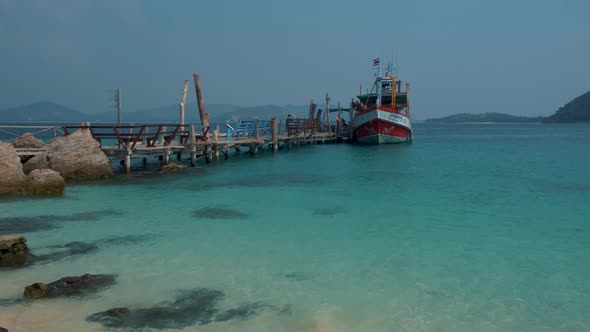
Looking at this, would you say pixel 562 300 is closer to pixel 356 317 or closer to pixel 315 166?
pixel 356 317

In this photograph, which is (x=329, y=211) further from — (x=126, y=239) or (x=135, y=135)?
(x=135, y=135)

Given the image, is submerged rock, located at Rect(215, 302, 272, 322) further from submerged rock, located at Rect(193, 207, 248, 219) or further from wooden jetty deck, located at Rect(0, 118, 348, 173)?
wooden jetty deck, located at Rect(0, 118, 348, 173)

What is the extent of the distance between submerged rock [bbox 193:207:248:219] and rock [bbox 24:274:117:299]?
497 centimetres

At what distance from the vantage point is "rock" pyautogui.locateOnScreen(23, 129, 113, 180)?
59.3 feet

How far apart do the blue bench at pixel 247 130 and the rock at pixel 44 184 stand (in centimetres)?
1345

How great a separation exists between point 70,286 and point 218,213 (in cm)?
614

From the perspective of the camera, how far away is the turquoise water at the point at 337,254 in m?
6.60

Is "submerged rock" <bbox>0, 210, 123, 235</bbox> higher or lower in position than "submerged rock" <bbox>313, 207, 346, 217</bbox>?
higher

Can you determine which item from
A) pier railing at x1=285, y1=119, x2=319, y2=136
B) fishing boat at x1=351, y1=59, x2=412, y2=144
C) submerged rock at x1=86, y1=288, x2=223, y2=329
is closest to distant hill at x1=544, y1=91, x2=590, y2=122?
fishing boat at x1=351, y1=59, x2=412, y2=144

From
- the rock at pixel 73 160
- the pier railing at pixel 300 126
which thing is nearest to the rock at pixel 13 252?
the rock at pixel 73 160

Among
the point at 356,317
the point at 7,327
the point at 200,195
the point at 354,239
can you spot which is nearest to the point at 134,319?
the point at 7,327

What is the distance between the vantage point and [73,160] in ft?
59.7

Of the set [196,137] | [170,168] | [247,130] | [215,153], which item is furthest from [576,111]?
[170,168]

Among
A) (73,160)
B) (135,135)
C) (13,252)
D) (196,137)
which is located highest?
(135,135)
